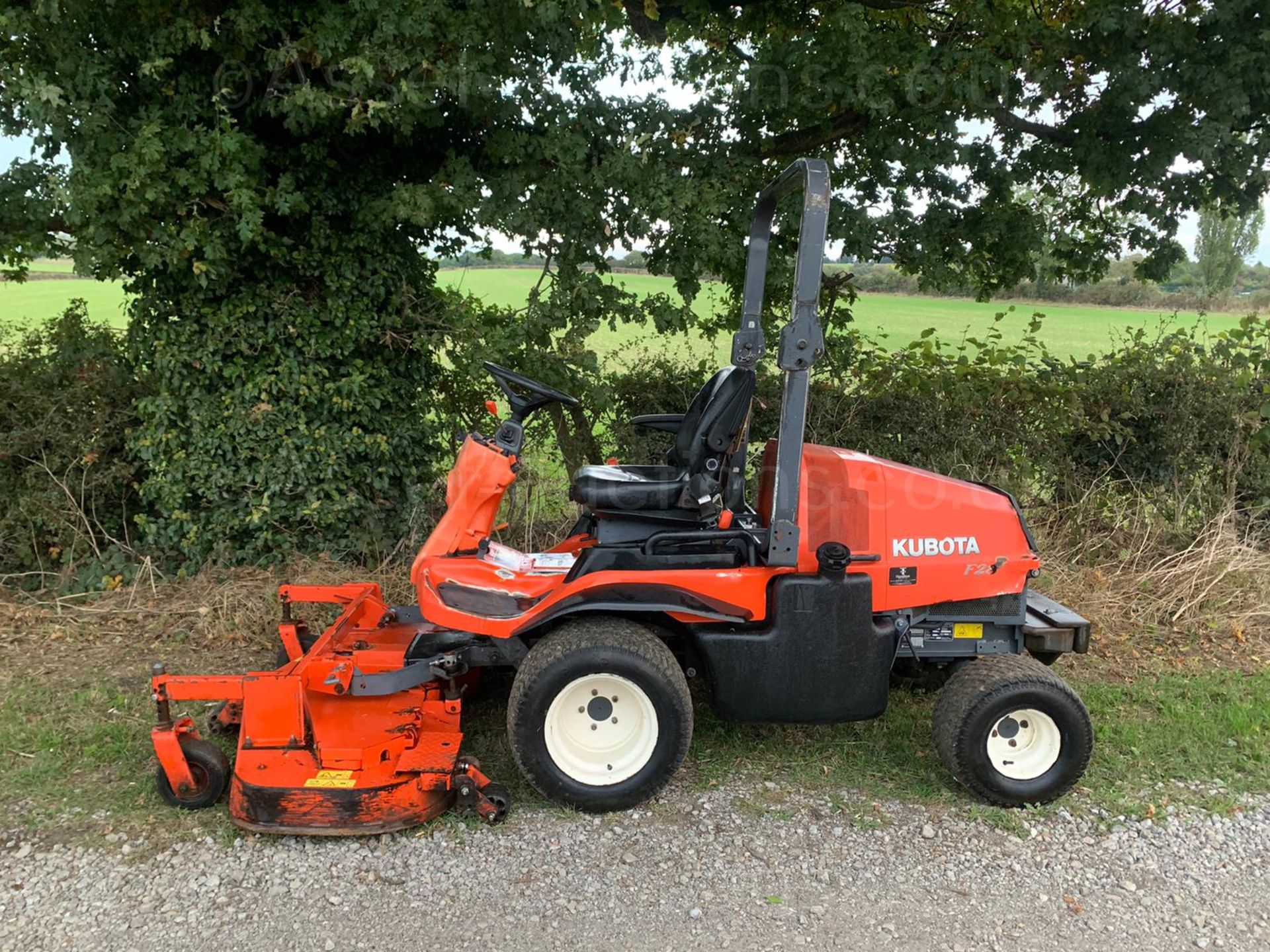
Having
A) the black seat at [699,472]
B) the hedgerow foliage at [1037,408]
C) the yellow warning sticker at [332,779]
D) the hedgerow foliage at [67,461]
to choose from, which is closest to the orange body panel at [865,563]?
the black seat at [699,472]

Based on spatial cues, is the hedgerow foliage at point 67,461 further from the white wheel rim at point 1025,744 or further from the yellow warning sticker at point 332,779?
the white wheel rim at point 1025,744

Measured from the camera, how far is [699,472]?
386 cm

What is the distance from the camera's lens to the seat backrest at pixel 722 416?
380 centimetres

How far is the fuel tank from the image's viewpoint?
377 cm

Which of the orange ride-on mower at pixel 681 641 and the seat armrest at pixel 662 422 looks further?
the seat armrest at pixel 662 422

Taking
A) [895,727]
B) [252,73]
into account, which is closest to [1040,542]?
[895,727]

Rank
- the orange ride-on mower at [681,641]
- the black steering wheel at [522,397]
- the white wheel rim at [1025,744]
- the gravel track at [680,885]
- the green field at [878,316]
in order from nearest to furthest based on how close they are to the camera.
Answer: the gravel track at [680,885] < the orange ride-on mower at [681,641] < the white wheel rim at [1025,744] < the black steering wheel at [522,397] < the green field at [878,316]

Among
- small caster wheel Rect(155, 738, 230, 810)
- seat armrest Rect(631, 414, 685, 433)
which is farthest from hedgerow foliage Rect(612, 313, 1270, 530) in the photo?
small caster wheel Rect(155, 738, 230, 810)

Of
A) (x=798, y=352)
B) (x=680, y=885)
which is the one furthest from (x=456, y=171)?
(x=680, y=885)

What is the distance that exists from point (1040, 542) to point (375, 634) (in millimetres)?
4365

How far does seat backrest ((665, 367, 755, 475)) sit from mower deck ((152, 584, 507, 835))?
1.29 metres

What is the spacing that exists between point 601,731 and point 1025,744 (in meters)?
1.64

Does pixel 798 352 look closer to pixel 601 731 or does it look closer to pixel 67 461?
pixel 601 731

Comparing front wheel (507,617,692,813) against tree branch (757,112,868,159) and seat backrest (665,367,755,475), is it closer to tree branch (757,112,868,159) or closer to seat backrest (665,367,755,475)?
seat backrest (665,367,755,475)
